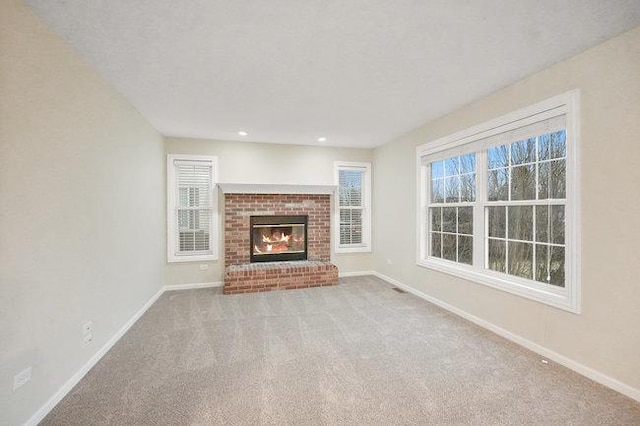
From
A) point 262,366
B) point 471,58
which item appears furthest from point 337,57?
point 262,366

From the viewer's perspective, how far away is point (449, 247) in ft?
12.7

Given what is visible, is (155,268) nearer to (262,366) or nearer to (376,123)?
(262,366)

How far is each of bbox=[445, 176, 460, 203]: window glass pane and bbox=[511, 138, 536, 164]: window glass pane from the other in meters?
0.82

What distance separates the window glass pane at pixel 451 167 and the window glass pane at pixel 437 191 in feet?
0.53

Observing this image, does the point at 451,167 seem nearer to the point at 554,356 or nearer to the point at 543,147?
the point at 543,147

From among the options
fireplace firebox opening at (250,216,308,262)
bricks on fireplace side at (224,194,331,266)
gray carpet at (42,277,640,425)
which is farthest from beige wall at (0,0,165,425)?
fireplace firebox opening at (250,216,308,262)

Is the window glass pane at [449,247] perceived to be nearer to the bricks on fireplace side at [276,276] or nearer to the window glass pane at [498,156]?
the window glass pane at [498,156]

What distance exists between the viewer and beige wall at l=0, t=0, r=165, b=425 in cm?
158

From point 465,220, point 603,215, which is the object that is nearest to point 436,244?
point 465,220

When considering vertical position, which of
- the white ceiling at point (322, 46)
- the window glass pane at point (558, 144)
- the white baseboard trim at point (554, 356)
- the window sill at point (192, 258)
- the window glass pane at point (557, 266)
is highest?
the white ceiling at point (322, 46)

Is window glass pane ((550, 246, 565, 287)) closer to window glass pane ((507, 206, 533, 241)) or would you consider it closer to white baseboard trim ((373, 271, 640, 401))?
window glass pane ((507, 206, 533, 241))

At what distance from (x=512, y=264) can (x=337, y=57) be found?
8.95 ft

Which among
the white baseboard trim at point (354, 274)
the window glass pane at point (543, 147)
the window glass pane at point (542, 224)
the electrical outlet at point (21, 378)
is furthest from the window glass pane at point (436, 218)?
the electrical outlet at point (21, 378)

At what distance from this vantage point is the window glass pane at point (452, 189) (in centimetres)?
374
